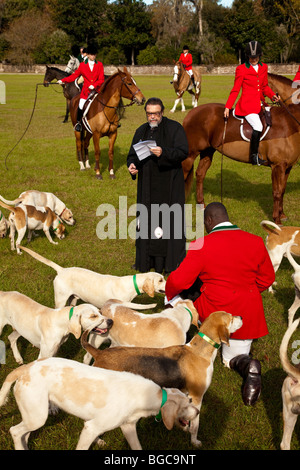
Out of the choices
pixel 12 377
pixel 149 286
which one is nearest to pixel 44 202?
pixel 149 286

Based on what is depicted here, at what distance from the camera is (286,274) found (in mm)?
6648

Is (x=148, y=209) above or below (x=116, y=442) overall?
above

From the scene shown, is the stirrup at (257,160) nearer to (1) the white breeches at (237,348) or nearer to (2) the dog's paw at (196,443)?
(1) the white breeches at (237,348)

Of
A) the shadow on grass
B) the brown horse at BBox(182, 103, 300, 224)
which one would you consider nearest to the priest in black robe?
the brown horse at BBox(182, 103, 300, 224)

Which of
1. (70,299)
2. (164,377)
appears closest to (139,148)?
(70,299)

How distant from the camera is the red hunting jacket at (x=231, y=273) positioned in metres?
3.96

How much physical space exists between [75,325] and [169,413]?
4.49 ft

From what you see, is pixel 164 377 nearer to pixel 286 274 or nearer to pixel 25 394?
pixel 25 394

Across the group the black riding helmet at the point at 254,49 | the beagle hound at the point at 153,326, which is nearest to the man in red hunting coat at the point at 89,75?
the black riding helmet at the point at 254,49

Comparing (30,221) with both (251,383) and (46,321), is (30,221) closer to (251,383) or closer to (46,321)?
(46,321)

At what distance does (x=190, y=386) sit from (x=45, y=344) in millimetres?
1508

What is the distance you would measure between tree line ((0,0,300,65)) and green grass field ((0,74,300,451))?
49.7m

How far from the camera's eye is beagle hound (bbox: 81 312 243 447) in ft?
11.5

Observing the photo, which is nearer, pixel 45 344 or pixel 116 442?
pixel 116 442
